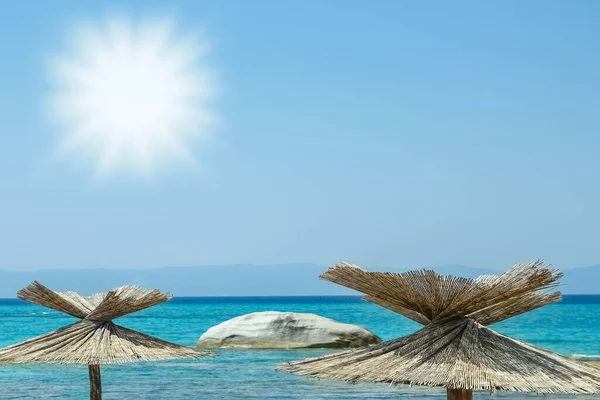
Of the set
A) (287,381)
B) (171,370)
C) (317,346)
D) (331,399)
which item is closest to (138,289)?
(331,399)

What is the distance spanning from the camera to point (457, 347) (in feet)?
25.6

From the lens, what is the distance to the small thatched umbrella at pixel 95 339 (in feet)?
37.7

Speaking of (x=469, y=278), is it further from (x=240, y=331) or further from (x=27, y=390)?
(x=240, y=331)

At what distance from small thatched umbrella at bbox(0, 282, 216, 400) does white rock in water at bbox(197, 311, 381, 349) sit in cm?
1615

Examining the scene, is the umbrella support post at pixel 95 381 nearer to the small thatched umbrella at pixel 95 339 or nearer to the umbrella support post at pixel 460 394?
the small thatched umbrella at pixel 95 339

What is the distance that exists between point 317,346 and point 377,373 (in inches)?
832

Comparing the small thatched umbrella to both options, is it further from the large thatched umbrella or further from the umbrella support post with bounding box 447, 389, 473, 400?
the umbrella support post with bounding box 447, 389, 473, 400

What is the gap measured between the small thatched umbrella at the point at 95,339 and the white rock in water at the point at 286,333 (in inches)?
636

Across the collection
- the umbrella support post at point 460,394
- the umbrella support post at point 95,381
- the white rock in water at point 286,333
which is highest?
the white rock in water at point 286,333

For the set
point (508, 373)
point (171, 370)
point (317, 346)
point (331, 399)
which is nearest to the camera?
point (508, 373)

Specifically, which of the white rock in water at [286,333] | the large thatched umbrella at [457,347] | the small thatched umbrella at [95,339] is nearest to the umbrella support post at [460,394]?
the large thatched umbrella at [457,347]

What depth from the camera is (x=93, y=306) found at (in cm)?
1262

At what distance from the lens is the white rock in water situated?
93.5ft

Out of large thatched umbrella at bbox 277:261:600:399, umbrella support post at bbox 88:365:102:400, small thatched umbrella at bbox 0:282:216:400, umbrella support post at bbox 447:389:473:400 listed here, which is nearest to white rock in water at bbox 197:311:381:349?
umbrella support post at bbox 88:365:102:400
